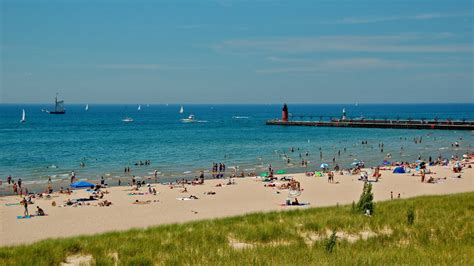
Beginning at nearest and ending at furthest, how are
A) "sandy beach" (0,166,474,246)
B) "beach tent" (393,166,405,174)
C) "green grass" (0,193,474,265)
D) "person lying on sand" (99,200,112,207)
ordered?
1. "green grass" (0,193,474,265)
2. "sandy beach" (0,166,474,246)
3. "person lying on sand" (99,200,112,207)
4. "beach tent" (393,166,405,174)

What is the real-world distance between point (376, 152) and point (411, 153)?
400cm

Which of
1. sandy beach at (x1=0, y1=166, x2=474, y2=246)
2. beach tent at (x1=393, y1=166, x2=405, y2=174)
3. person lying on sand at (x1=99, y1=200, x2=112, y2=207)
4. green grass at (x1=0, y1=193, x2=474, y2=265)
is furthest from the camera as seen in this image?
beach tent at (x1=393, y1=166, x2=405, y2=174)

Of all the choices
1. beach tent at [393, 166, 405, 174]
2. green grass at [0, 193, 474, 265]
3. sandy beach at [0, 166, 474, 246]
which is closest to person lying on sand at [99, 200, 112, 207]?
sandy beach at [0, 166, 474, 246]

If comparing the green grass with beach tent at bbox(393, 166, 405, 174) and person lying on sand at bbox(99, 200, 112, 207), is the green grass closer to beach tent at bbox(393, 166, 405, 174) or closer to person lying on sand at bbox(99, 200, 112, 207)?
person lying on sand at bbox(99, 200, 112, 207)

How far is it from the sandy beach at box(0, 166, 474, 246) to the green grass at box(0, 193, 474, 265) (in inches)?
336

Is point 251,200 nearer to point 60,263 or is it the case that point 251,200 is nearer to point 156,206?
point 156,206

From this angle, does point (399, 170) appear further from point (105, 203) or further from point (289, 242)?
point (289, 242)

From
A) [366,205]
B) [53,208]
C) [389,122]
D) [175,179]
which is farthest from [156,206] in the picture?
[389,122]

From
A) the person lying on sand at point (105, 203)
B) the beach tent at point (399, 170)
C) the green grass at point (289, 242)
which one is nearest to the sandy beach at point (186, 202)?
the person lying on sand at point (105, 203)

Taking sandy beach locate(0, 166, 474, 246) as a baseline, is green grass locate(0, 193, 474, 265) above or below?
above

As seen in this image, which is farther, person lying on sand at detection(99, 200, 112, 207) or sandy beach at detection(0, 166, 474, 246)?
person lying on sand at detection(99, 200, 112, 207)

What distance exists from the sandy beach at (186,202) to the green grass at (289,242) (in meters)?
8.54

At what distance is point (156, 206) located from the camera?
29344 millimetres

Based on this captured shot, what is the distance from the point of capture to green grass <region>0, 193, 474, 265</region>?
32.8ft
